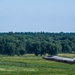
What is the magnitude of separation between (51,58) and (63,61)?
1110cm

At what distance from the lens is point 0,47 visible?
18125 cm

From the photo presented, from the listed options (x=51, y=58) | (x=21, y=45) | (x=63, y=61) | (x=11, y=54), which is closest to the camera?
(x=63, y=61)

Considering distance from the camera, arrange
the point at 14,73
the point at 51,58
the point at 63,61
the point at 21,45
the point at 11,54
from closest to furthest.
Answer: the point at 14,73
the point at 63,61
the point at 51,58
the point at 11,54
the point at 21,45

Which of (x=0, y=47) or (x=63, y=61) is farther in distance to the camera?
(x=0, y=47)

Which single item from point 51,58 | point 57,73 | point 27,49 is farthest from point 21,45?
point 57,73

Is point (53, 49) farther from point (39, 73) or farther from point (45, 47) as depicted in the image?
point (39, 73)

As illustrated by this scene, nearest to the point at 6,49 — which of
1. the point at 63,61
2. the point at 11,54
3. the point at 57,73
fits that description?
the point at 11,54

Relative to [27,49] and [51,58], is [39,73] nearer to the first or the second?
[51,58]

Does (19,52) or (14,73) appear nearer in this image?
(14,73)

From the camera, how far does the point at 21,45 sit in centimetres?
18362

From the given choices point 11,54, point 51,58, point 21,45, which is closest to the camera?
point 51,58

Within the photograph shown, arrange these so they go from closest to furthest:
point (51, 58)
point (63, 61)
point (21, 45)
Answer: point (63, 61) < point (51, 58) < point (21, 45)

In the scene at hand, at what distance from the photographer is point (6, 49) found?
17550cm

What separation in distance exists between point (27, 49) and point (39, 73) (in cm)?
11562
